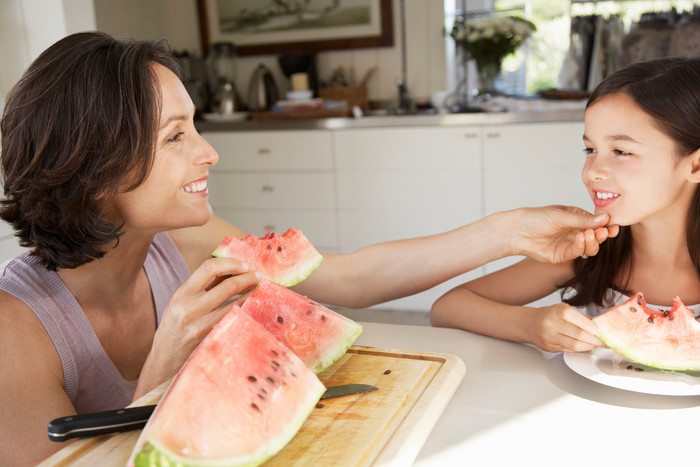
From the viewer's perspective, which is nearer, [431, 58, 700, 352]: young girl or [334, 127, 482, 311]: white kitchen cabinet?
[431, 58, 700, 352]: young girl

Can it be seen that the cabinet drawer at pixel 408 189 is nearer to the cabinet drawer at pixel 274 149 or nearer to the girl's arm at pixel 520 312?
the cabinet drawer at pixel 274 149

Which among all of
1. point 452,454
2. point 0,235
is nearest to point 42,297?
point 452,454

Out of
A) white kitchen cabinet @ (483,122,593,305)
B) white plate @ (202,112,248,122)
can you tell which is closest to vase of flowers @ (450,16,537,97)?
white kitchen cabinet @ (483,122,593,305)

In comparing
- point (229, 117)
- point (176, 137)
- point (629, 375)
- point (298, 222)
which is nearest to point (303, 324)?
point (176, 137)

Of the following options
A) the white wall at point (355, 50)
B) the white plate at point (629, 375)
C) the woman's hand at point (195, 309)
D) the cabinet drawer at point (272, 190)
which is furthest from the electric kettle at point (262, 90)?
the white plate at point (629, 375)

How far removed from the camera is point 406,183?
4.08 m

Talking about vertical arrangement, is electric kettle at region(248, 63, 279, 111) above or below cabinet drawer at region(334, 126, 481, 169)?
above

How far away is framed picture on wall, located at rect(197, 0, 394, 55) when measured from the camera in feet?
15.2

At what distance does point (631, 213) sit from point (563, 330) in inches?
15.5

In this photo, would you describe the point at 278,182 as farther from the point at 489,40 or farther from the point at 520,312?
the point at 520,312

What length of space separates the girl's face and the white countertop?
1.31ft

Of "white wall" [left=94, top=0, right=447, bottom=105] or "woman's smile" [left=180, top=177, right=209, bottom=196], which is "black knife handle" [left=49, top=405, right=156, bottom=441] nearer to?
"woman's smile" [left=180, top=177, right=209, bottom=196]

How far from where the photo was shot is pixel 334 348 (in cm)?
117

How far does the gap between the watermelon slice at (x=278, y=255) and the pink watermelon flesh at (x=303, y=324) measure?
0.27 ft
